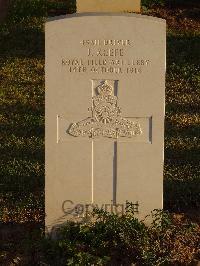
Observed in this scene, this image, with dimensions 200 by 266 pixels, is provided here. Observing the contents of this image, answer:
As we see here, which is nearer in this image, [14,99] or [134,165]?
[134,165]

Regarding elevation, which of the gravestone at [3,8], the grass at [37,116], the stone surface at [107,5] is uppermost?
the gravestone at [3,8]

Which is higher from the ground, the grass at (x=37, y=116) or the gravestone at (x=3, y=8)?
the gravestone at (x=3, y=8)

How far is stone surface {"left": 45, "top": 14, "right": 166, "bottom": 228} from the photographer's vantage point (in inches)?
189

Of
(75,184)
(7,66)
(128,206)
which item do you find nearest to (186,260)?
(128,206)

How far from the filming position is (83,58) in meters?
4.82

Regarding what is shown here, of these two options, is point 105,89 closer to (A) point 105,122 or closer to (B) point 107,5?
(A) point 105,122

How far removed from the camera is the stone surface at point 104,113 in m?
4.79

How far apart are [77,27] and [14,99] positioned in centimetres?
A: 483

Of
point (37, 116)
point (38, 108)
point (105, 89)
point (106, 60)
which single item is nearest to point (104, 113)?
point (105, 89)

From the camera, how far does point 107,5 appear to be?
38.6 ft

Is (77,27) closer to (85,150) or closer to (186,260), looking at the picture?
(85,150)

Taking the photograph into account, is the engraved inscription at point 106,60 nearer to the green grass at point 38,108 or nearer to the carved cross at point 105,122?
the carved cross at point 105,122

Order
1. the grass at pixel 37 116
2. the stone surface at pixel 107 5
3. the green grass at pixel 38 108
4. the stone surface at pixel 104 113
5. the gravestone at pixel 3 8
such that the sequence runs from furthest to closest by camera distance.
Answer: the gravestone at pixel 3 8
the stone surface at pixel 107 5
the green grass at pixel 38 108
the grass at pixel 37 116
the stone surface at pixel 104 113

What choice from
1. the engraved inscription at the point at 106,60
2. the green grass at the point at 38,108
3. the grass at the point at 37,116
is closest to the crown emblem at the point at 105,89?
the engraved inscription at the point at 106,60
